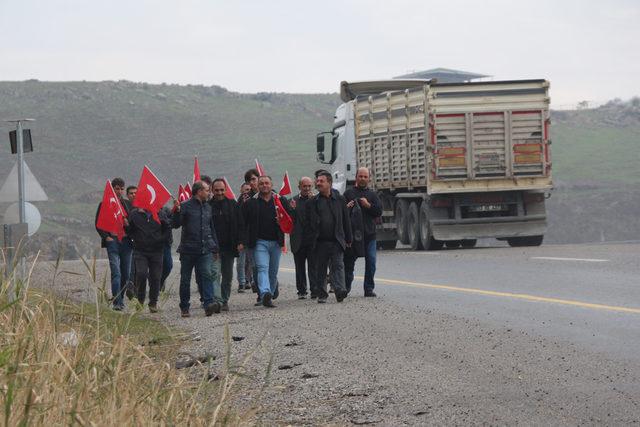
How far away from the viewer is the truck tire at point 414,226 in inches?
1195

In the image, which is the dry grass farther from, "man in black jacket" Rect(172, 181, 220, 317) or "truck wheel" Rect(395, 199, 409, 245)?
"truck wheel" Rect(395, 199, 409, 245)

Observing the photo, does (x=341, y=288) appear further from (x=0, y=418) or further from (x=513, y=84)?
(x=513, y=84)

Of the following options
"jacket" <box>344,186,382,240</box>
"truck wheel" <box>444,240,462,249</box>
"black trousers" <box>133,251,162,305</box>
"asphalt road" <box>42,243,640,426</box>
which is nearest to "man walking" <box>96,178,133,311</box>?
"black trousers" <box>133,251,162,305</box>

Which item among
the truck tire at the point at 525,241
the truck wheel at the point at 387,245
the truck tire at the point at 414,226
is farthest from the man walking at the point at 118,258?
the truck wheel at the point at 387,245

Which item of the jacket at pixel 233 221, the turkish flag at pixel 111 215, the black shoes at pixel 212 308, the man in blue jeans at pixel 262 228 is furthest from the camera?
the man in blue jeans at pixel 262 228

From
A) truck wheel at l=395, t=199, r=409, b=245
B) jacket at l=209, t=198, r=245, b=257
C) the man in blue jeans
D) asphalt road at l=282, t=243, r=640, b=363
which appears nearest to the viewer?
asphalt road at l=282, t=243, r=640, b=363

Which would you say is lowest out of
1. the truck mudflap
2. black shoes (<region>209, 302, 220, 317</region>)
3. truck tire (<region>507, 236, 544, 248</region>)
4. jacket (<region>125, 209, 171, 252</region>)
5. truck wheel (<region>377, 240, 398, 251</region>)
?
truck wheel (<region>377, 240, 398, 251</region>)

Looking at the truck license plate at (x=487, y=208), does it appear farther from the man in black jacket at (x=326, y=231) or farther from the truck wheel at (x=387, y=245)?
the man in black jacket at (x=326, y=231)

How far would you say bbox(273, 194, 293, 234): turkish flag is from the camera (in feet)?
56.7

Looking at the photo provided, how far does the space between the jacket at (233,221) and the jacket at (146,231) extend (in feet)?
2.27

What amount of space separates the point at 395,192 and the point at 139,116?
76.2 meters

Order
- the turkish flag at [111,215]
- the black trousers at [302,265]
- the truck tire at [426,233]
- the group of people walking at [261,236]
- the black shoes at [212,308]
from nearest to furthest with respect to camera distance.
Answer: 1. the turkish flag at [111,215]
2. the black shoes at [212,308]
3. the group of people walking at [261,236]
4. the black trousers at [302,265]
5. the truck tire at [426,233]

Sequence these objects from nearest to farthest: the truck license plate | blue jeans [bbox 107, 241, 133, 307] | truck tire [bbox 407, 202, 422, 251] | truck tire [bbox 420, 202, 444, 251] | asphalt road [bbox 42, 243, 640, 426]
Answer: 1. asphalt road [bbox 42, 243, 640, 426]
2. blue jeans [bbox 107, 241, 133, 307]
3. the truck license plate
4. truck tire [bbox 420, 202, 444, 251]
5. truck tire [bbox 407, 202, 422, 251]

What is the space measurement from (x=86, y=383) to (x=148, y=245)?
9.74 m
